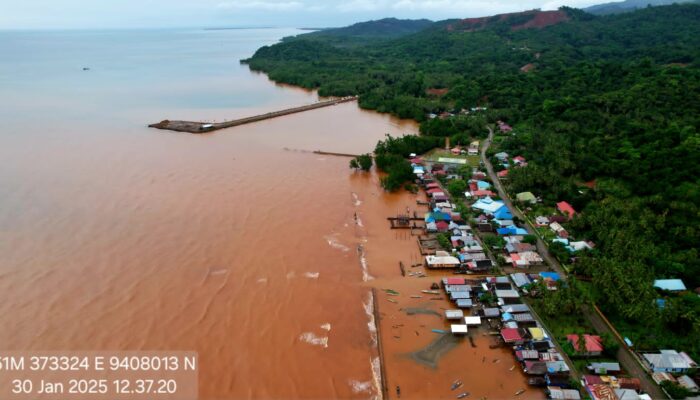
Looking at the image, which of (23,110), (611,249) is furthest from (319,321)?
(23,110)

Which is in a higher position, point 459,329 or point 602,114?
point 602,114

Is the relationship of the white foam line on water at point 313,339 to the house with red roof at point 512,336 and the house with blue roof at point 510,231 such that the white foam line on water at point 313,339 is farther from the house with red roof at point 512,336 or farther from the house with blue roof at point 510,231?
the house with blue roof at point 510,231

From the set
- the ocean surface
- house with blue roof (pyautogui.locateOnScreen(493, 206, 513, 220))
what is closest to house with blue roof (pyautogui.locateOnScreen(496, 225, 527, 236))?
house with blue roof (pyautogui.locateOnScreen(493, 206, 513, 220))

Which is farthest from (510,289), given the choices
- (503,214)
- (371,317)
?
(503,214)

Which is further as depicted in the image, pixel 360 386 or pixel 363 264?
pixel 363 264

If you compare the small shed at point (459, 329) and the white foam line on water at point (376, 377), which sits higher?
the small shed at point (459, 329)

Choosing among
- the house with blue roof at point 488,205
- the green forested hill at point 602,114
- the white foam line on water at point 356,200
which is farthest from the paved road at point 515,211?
the white foam line on water at point 356,200

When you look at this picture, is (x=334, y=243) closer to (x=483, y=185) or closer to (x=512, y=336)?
(x=512, y=336)
